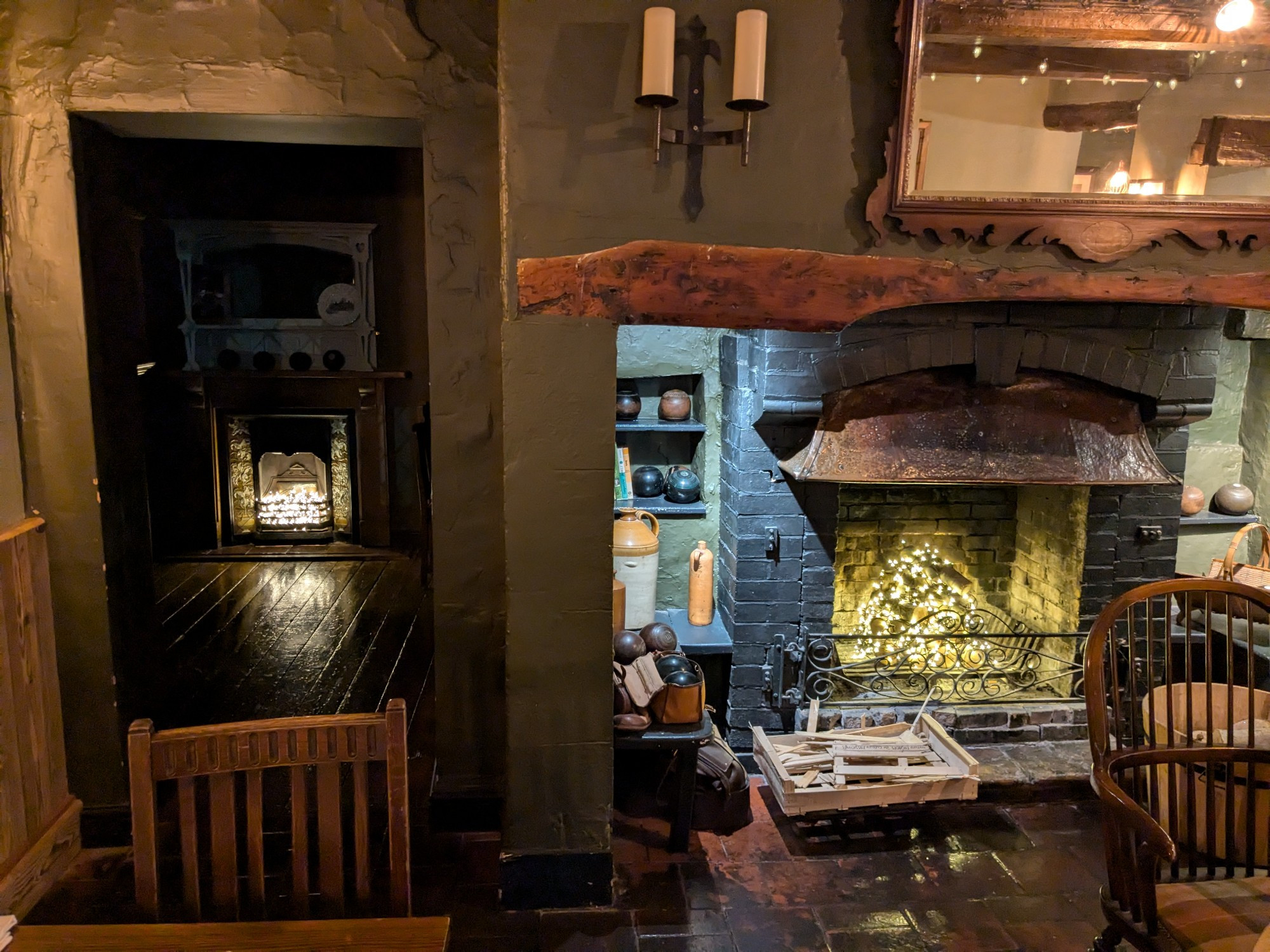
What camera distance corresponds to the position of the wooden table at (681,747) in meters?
2.71

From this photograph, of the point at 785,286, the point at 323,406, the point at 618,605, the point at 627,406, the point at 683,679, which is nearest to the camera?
the point at 785,286

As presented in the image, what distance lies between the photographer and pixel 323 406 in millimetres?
6285

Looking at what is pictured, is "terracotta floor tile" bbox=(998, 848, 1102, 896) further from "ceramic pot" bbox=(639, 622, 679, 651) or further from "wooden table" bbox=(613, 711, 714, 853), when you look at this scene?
"ceramic pot" bbox=(639, 622, 679, 651)

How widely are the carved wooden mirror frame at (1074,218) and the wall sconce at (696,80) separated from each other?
0.41 metres

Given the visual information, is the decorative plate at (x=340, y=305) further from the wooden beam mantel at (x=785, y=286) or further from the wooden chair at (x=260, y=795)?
the wooden chair at (x=260, y=795)

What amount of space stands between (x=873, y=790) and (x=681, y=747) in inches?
28.6

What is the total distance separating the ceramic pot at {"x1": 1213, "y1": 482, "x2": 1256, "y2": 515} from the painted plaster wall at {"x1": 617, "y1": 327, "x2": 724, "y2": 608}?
8.04ft

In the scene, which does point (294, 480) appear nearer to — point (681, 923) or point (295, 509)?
point (295, 509)

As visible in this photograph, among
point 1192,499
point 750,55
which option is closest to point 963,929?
point 750,55

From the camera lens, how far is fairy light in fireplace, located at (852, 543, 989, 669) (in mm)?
4168

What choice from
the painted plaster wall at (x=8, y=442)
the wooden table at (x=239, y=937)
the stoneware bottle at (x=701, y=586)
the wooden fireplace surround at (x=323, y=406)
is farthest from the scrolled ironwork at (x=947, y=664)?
the wooden fireplace surround at (x=323, y=406)

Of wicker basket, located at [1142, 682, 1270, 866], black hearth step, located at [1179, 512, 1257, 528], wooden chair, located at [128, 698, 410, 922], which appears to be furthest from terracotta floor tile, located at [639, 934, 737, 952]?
black hearth step, located at [1179, 512, 1257, 528]

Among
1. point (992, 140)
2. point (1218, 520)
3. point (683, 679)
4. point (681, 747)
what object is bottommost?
point (681, 747)

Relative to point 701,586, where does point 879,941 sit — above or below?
below
